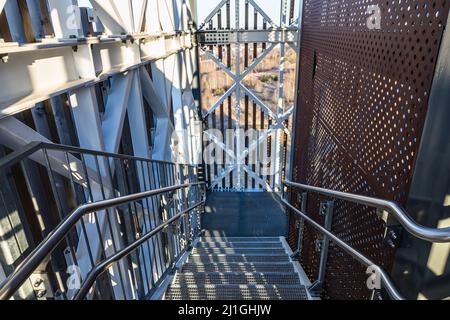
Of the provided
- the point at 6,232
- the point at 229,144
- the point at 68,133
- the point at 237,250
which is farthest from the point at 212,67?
the point at 6,232

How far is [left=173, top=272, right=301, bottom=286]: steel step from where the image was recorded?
9.93 feet

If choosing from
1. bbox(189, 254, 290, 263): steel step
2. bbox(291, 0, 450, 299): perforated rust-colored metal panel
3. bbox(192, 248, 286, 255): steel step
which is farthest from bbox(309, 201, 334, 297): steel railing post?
bbox(192, 248, 286, 255): steel step

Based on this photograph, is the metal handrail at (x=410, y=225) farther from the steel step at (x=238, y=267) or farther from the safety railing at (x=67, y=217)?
the steel step at (x=238, y=267)

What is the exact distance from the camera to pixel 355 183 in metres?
2.30

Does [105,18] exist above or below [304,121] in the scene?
above

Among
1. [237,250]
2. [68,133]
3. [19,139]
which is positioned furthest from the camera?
[237,250]

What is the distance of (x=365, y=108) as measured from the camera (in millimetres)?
2150

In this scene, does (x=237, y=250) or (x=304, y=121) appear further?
(x=237, y=250)

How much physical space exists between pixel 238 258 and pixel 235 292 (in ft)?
4.65

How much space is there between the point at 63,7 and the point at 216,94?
6.19m

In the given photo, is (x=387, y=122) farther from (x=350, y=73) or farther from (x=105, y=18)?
(x=105, y=18)

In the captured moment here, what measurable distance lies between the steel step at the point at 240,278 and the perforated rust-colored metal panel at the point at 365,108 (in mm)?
411

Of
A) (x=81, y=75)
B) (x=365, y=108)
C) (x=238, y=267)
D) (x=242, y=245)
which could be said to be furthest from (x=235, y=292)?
(x=242, y=245)

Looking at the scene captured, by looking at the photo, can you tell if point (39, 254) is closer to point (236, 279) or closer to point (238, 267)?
point (236, 279)
